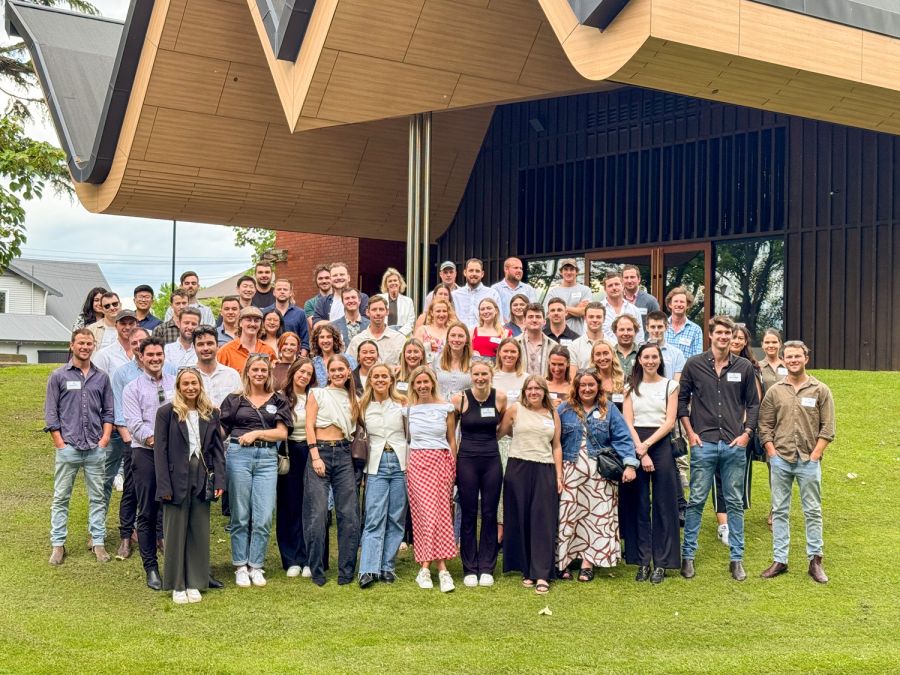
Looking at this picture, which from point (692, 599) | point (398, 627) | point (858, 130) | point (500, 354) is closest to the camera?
point (398, 627)

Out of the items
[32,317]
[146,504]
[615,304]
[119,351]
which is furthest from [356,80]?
[32,317]

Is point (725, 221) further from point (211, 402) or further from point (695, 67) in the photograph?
point (211, 402)

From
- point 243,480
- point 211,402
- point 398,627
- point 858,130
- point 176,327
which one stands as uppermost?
point 858,130

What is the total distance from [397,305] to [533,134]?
12179 millimetres

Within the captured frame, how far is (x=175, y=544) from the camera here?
26.9ft

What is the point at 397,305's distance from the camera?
11047 mm

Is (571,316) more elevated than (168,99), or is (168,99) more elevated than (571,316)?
(168,99)

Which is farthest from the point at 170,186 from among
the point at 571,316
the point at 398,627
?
the point at 398,627

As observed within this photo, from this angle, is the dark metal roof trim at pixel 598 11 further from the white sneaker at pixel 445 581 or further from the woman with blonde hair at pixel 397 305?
the white sneaker at pixel 445 581

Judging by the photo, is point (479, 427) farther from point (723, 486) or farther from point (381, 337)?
point (723, 486)

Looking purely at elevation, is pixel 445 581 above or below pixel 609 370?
below

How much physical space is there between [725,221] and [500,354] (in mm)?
11318

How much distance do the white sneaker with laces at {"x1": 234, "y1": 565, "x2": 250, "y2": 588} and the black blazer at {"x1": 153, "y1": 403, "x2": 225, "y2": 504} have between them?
0.81 metres

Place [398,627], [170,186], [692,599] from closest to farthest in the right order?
[398,627], [692,599], [170,186]
